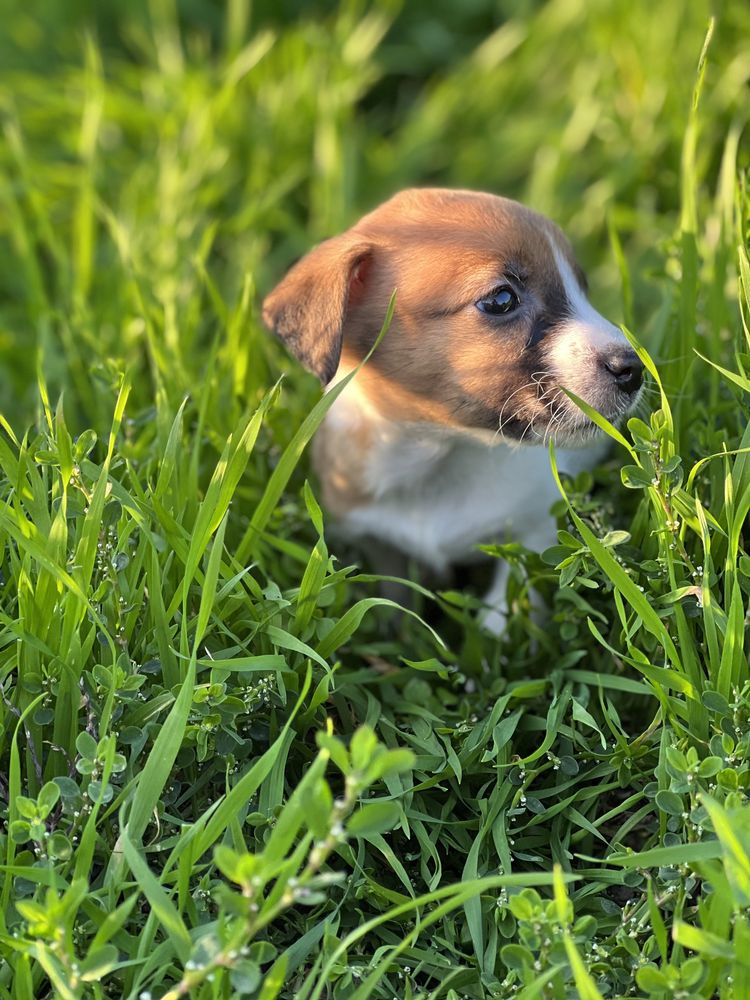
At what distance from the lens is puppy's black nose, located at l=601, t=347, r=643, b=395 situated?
9.82 feet

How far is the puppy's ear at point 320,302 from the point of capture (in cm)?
309

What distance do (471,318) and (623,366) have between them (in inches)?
17.9

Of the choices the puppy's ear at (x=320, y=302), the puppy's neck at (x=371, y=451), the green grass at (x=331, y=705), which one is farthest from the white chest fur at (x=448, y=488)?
the puppy's ear at (x=320, y=302)

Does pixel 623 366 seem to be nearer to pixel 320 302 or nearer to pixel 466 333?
pixel 466 333

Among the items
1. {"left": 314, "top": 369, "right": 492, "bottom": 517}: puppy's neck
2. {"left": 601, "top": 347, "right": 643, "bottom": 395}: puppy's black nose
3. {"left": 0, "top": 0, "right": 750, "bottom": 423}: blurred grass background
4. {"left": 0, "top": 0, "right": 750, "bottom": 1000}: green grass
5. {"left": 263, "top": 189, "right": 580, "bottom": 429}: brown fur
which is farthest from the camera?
{"left": 0, "top": 0, "right": 750, "bottom": 423}: blurred grass background

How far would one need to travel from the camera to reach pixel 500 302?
10.2ft

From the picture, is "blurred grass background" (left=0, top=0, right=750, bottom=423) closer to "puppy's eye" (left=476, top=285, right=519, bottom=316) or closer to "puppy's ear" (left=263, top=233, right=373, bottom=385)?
"puppy's ear" (left=263, top=233, right=373, bottom=385)

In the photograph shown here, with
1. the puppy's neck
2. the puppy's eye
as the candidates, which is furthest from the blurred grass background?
the puppy's eye

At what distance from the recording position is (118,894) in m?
2.37

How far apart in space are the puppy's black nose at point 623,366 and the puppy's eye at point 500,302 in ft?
1.02

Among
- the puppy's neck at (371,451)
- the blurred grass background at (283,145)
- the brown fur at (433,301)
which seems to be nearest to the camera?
the brown fur at (433,301)

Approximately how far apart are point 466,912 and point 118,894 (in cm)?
79

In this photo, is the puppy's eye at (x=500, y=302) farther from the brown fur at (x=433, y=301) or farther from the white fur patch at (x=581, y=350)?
the white fur patch at (x=581, y=350)

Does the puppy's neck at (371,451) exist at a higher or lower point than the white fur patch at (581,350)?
lower
